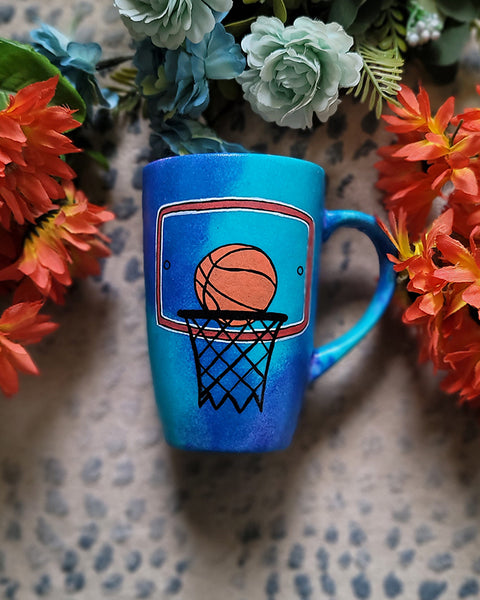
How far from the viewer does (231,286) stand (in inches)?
→ 21.5

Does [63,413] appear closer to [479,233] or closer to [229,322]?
[229,322]

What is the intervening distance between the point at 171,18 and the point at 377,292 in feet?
1.23

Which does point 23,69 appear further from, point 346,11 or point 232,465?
point 232,465

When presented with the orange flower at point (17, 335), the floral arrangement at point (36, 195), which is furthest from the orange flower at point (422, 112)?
the orange flower at point (17, 335)

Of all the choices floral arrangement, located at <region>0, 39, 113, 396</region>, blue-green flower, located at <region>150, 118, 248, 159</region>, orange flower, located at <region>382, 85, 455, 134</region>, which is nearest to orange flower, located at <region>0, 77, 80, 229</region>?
floral arrangement, located at <region>0, 39, 113, 396</region>

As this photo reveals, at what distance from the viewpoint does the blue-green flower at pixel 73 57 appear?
625mm

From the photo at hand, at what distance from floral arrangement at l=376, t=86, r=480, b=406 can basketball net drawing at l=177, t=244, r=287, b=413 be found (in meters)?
0.14

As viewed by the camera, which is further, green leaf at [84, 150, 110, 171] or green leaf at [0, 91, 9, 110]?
green leaf at [84, 150, 110, 171]

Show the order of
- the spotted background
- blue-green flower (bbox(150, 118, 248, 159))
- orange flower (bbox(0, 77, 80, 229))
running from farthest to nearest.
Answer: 1. the spotted background
2. blue-green flower (bbox(150, 118, 248, 159))
3. orange flower (bbox(0, 77, 80, 229))

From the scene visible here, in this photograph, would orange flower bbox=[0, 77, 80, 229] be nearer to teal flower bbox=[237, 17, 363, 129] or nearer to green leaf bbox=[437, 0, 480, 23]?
teal flower bbox=[237, 17, 363, 129]

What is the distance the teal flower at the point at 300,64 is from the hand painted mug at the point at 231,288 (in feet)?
0.20

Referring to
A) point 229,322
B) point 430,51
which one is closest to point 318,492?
point 229,322

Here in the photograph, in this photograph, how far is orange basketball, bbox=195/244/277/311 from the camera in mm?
548

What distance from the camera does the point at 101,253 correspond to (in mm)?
681
